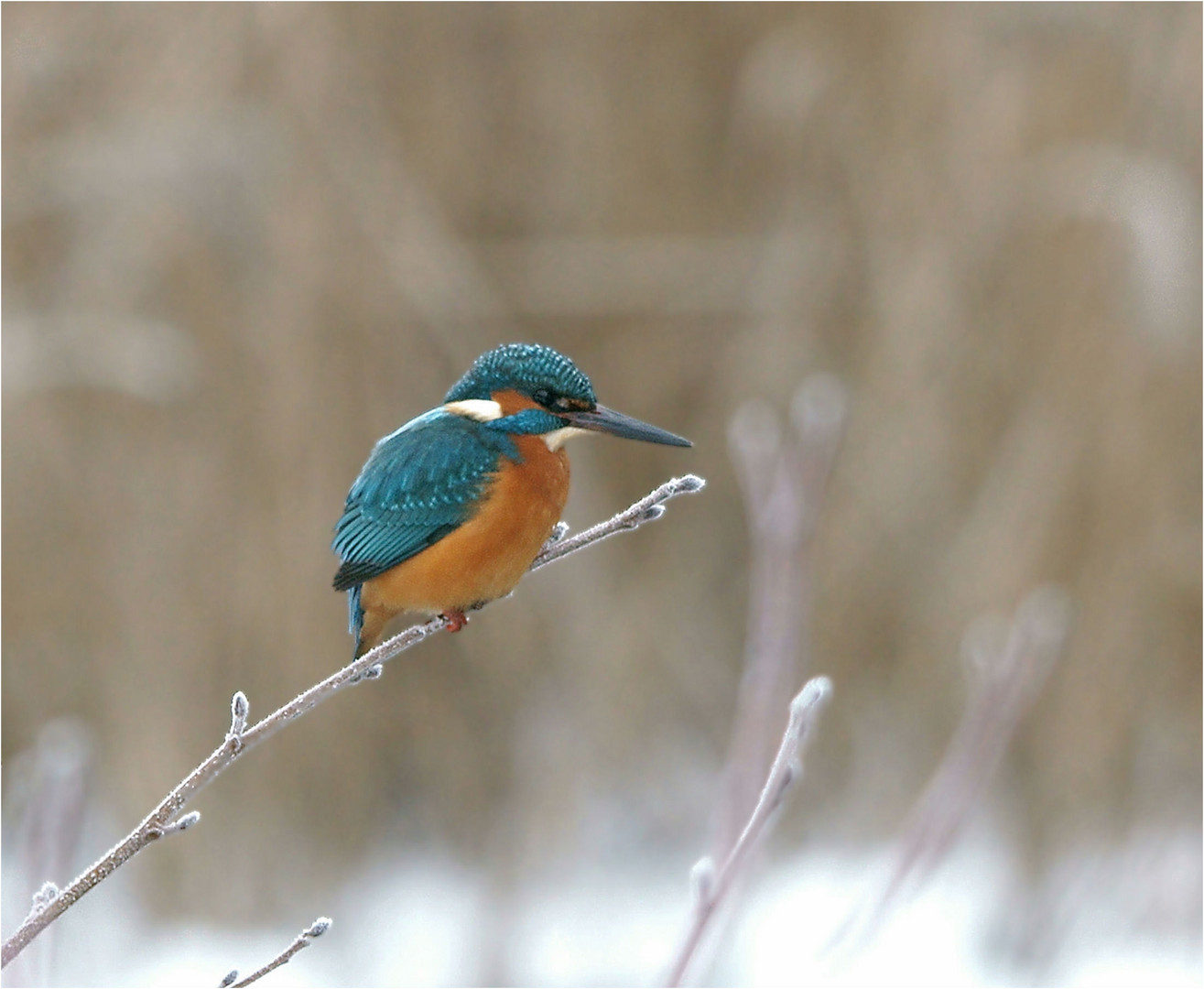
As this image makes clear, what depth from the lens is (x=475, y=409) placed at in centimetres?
93

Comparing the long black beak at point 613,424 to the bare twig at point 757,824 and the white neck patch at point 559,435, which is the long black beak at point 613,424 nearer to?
the white neck patch at point 559,435

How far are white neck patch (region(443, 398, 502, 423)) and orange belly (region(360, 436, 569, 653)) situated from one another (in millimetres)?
27

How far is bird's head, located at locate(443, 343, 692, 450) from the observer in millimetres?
791

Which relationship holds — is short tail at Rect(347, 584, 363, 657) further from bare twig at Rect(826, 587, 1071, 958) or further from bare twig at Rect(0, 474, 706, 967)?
bare twig at Rect(826, 587, 1071, 958)

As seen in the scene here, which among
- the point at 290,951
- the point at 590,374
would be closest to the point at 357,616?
the point at 290,951

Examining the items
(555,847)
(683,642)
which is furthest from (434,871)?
(683,642)

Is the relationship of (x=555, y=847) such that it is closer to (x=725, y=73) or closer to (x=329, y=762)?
(x=329, y=762)

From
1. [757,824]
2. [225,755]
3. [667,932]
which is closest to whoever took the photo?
[757,824]

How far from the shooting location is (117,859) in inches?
22.2

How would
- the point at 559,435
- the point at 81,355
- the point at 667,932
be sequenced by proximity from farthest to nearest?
the point at 667,932, the point at 81,355, the point at 559,435

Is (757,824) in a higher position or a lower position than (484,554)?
lower

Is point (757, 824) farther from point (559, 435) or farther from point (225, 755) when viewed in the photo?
point (559, 435)

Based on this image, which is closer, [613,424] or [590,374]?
[613,424]

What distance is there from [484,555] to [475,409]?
0.34 ft
